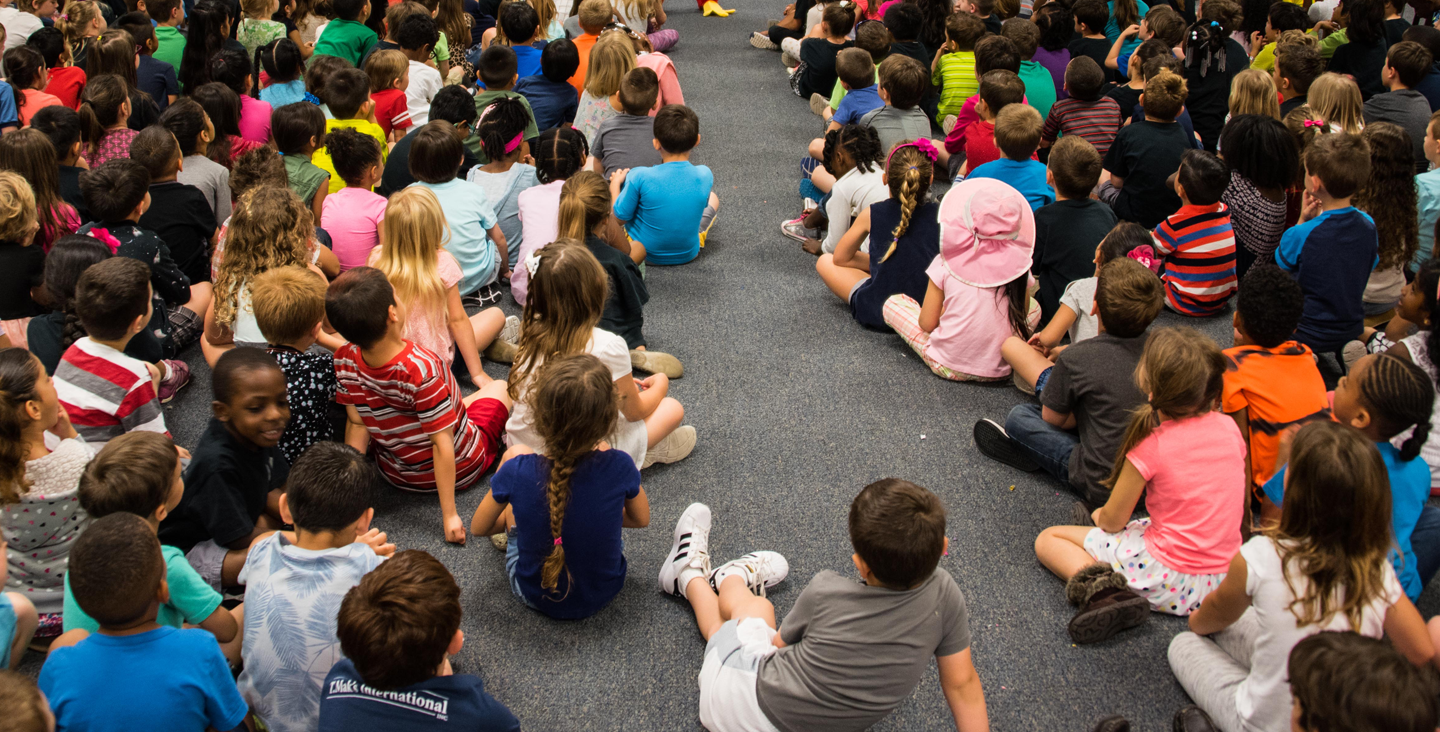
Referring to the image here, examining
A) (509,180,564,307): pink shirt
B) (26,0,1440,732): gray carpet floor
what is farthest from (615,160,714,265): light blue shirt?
(509,180,564,307): pink shirt

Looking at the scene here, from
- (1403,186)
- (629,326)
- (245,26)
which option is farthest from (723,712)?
(245,26)

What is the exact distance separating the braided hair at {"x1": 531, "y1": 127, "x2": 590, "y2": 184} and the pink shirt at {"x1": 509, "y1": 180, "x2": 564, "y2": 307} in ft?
0.29

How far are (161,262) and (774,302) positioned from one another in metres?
2.38

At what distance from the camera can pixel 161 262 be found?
3.56m

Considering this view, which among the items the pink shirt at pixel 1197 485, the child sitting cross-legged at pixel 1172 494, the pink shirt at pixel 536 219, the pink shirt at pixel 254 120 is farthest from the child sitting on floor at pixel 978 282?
the pink shirt at pixel 254 120

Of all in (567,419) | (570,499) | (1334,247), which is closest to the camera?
(567,419)

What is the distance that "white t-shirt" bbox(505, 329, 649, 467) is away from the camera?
2883 millimetres

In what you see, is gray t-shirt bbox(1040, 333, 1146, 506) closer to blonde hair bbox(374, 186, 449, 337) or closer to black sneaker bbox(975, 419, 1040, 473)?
black sneaker bbox(975, 419, 1040, 473)

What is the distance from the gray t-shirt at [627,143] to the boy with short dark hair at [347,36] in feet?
6.28

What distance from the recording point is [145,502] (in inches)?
87.4

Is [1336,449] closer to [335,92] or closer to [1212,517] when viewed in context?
[1212,517]

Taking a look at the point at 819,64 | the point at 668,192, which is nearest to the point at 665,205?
the point at 668,192

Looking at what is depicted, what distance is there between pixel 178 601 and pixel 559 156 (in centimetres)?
251

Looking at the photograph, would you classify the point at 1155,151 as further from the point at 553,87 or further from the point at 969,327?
the point at 553,87
